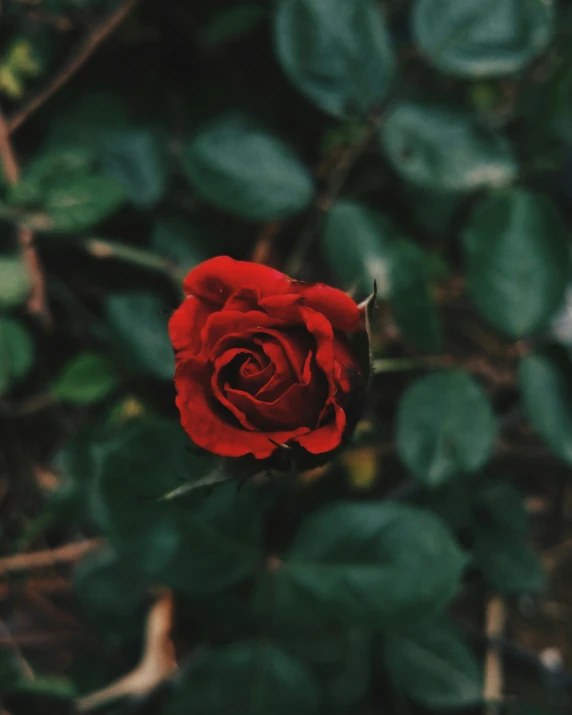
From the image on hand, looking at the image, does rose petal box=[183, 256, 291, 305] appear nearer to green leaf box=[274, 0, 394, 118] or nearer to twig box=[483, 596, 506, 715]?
green leaf box=[274, 0, 394, 118]

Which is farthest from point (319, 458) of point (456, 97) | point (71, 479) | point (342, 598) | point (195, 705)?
point (456, 97)

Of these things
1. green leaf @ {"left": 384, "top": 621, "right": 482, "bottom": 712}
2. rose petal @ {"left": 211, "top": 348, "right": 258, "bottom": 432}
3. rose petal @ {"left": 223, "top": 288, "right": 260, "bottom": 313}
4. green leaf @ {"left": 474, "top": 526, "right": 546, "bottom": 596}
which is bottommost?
green leaf @ {"left": 384, "top": 621, "right": 482, "bottom": 712}

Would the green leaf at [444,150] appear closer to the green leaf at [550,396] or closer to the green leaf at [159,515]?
the green leaf at [550,396]

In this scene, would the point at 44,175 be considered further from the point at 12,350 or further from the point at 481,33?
the point at 481,33

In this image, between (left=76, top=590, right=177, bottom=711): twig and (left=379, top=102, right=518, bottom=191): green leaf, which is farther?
(left=76, top=590, right=177, bottom=711): twig

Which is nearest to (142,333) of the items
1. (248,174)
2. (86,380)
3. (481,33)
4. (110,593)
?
(86,380)

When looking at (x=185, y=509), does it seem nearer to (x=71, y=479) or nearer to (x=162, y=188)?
(x=71, y=479)

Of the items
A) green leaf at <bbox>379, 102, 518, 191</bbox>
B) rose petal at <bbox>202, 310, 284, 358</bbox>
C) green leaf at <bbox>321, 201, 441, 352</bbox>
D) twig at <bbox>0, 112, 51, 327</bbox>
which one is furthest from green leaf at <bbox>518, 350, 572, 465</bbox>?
twig at <bbox>0, 112, 51, 327</bbox>
